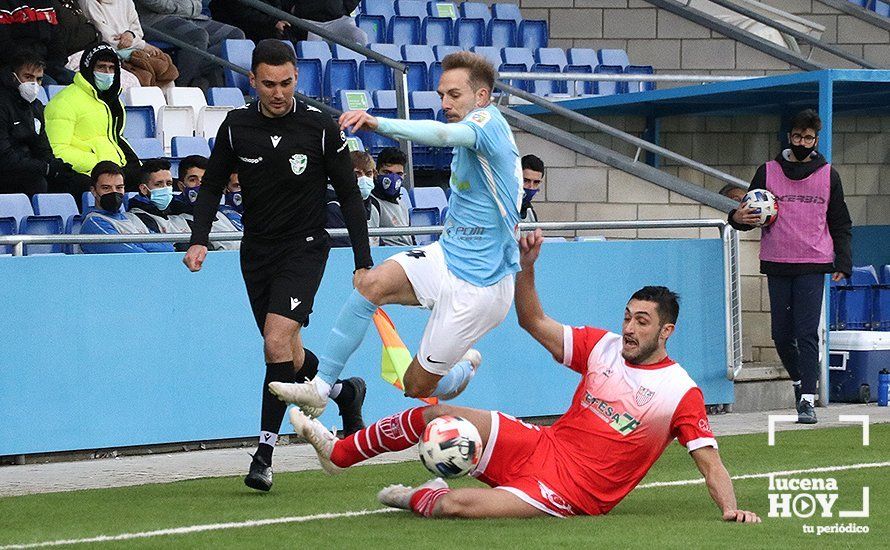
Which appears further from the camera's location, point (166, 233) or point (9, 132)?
point (9, 132)

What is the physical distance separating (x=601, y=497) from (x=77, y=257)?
444cm

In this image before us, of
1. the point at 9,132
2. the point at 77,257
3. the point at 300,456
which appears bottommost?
the point at 300,456

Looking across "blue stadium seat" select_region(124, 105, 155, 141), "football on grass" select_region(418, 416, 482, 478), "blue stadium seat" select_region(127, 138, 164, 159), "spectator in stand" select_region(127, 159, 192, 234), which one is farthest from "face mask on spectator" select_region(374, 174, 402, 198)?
"football on grass" select_region(418, 416, 482, 478)

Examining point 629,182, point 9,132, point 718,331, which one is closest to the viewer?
point 9,132

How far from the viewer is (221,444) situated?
36.3ft

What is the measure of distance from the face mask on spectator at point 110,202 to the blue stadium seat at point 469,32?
9015mm

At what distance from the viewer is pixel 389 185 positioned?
500 inches

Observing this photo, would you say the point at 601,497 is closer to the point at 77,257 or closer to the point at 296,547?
the point at 296,547

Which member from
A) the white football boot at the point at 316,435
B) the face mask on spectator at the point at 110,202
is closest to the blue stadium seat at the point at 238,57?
the face mask on spectator at the point at 110,202

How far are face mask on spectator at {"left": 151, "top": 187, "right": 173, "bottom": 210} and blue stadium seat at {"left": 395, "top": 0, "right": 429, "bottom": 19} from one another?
8339 mm

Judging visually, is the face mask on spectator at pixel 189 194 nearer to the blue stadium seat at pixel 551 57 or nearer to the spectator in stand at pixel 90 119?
the spectator in stand at pixel 90 119

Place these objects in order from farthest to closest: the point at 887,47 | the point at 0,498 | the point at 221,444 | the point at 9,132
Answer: the point at 887,47
the point at 9,132
the point at 221,444
the point at 0,498

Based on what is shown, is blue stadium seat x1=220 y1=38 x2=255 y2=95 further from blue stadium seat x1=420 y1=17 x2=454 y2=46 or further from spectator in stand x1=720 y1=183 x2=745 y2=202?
spectator in stand x1=720 y1=183 x2=745 y2=202

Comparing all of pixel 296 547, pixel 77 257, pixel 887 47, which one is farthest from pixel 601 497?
pixel 887 47
